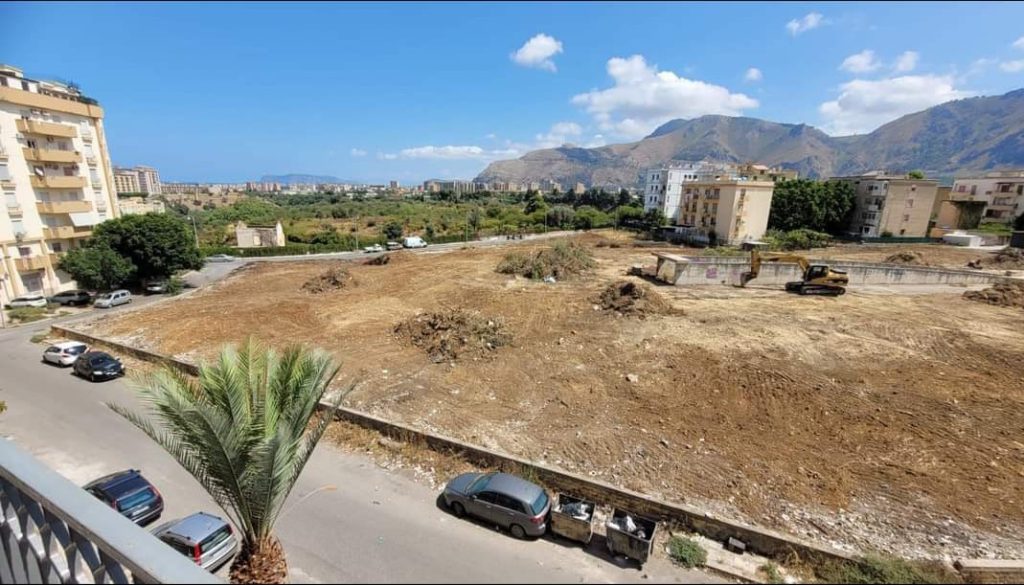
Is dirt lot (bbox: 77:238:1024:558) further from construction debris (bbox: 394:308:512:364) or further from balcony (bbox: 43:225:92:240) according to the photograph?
balcony (bbox: 43:225:92:240)

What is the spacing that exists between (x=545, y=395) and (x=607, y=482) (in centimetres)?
460

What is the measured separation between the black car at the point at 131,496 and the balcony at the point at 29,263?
30322 millimetres

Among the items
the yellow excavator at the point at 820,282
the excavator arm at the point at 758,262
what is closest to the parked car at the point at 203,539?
the yellow excavator at the point at 820,282

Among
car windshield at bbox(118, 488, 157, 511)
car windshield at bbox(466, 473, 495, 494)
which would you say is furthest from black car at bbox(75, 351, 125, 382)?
car windshield at bbox(466, 473, 495, 494)

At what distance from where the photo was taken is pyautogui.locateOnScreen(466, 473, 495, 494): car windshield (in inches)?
385

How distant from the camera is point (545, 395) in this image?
15.0 metres

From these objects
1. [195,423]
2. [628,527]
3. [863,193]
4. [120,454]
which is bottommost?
[120,454]

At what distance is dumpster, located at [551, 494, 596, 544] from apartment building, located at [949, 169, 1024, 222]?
81052 millimetres

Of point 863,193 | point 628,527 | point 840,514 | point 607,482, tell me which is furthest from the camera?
point 863,193

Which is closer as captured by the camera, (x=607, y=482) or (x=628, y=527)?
(x=628, y=527)

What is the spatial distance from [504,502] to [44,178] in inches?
1585

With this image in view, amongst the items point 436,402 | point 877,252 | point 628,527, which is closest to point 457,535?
point 628,527

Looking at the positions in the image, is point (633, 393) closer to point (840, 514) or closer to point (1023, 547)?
point (840, 514)

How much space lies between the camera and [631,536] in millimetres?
8531
